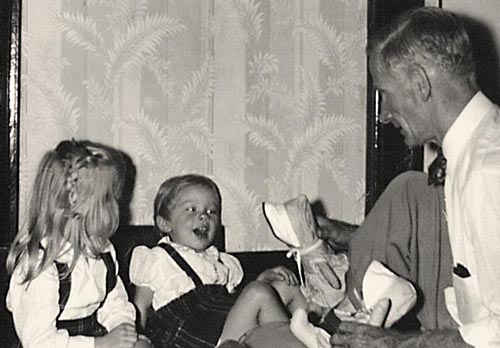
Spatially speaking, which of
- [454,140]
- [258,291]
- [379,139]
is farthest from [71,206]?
[379,139]

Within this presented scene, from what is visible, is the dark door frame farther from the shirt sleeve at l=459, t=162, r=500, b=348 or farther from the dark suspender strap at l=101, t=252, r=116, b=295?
the shirt sleeve at l=459, t=162, r=500, b=348

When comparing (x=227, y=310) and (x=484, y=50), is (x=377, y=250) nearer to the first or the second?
(x=227, y=310)

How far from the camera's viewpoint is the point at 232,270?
96.7 inches

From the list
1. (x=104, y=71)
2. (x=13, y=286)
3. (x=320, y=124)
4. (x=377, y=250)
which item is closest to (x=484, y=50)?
(x=320, y=124)

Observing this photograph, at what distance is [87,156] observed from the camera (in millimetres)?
2119

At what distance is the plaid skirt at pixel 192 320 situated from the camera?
2229mm

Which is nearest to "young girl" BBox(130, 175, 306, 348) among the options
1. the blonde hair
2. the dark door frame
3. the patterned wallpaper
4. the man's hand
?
the patterned wallpaper

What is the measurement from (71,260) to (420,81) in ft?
2.81

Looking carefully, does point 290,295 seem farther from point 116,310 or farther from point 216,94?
point 216,94

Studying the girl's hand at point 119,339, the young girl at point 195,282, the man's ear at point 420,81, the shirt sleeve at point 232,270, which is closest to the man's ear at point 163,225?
the young girl at point 195,282

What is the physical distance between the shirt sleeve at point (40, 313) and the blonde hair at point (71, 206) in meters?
0.06

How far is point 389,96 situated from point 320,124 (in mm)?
883

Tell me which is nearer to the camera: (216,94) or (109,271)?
(109,271)

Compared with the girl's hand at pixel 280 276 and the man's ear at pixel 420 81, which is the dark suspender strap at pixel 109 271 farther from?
the man's ear at pixel 420 81
